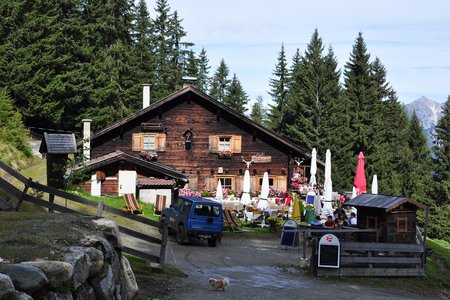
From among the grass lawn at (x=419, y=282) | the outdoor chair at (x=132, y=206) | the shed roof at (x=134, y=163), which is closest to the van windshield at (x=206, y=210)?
the grass lawn at (x=419, y=282)

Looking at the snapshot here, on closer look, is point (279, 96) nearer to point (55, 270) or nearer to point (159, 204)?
point (159, 204)

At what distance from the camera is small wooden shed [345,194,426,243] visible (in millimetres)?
20828

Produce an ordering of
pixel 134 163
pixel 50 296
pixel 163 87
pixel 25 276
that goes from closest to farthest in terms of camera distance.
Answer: pixel 25 276 → pixel 50 296 → pixel 134 163 → pixel 163 87

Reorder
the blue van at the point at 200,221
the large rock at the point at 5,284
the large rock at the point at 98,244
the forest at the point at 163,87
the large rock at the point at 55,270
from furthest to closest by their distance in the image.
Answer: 1. the forest at the point at 163,87
2. the blue van at the point at 200,221
3. the large rock at the point at 98,244
4. the large rock at the point at 55,270
5. the large rock at the point at 5,284

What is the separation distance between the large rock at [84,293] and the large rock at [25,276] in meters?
1.32

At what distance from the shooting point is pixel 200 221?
21234mm

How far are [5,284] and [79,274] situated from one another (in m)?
1.90

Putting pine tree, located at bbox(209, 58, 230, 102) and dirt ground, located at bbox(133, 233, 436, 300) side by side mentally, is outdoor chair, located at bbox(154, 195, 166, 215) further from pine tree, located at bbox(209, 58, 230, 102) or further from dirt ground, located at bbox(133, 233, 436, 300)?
pine tree, located at bbox(209, 58, 230, 102)

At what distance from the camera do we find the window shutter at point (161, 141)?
124 ft

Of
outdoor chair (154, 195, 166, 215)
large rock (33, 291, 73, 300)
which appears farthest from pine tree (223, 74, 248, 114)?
large rock (33, 291, 73, 300)

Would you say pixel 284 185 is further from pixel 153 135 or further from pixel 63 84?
pixel 63 84

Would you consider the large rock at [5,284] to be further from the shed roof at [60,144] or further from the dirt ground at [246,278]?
the shed roof at [60,144]

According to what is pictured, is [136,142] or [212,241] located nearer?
[212,241]

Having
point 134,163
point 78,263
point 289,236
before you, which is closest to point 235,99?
point 134,163
